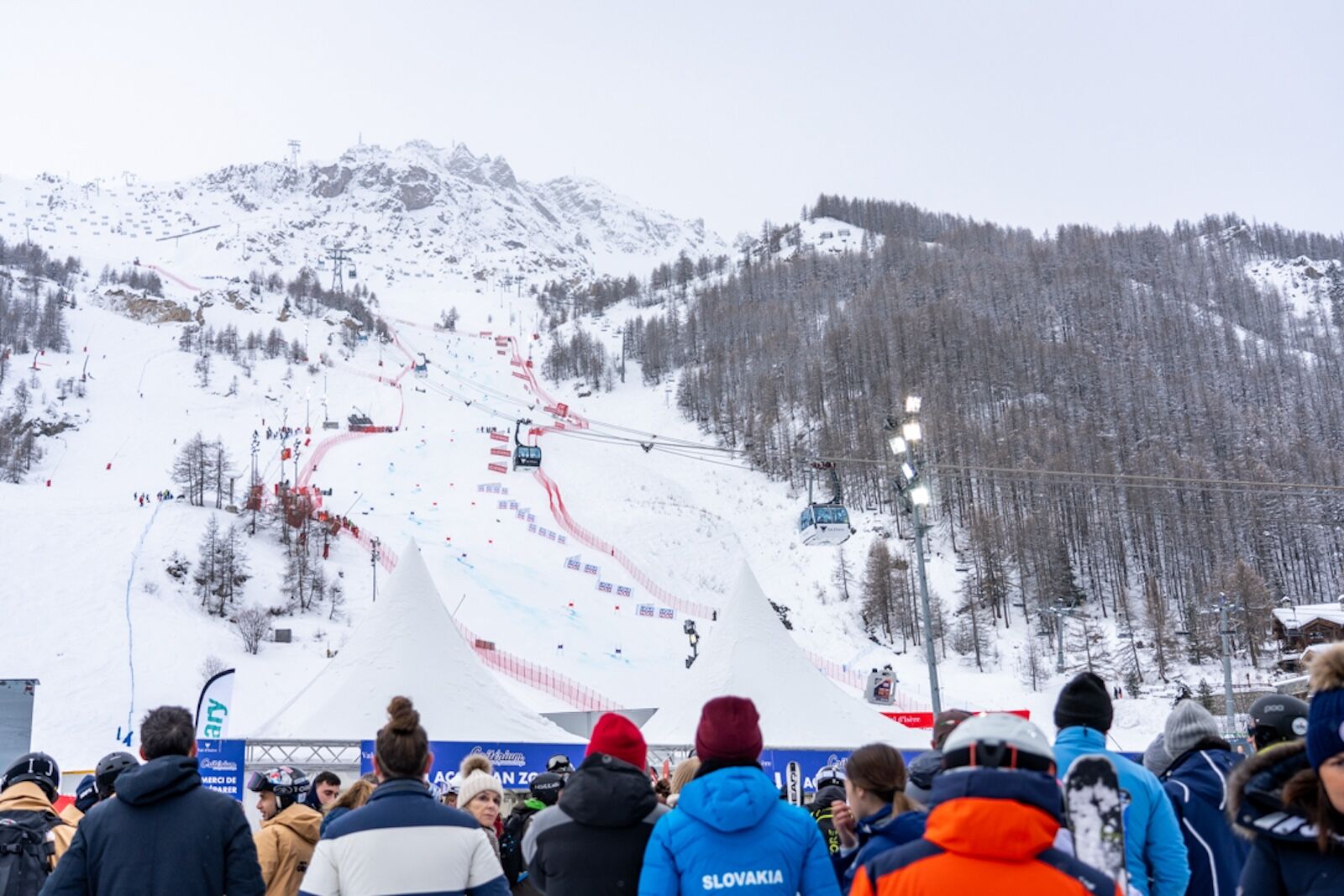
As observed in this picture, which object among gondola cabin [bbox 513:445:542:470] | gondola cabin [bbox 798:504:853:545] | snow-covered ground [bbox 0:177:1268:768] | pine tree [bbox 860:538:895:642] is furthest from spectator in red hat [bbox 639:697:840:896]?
pine tree [bbox 860:538:895:642]

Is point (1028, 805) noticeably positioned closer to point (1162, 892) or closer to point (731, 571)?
point (1162, 892)

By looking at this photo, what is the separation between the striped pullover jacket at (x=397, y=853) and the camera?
11.0 ft

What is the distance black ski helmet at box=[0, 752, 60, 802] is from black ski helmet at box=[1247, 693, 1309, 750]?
213 inches

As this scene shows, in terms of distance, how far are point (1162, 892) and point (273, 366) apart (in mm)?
99600

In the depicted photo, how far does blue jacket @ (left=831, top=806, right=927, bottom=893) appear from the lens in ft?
10.4

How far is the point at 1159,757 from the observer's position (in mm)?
5039

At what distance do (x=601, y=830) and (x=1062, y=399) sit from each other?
9955 centimetres

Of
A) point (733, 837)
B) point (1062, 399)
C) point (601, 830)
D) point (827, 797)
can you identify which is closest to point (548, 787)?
point (827, 797)

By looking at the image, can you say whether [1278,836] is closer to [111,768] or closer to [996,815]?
[996,815]

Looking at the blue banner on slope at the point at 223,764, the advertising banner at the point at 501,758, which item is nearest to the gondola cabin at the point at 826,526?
the advertising banner at the point at 501,758

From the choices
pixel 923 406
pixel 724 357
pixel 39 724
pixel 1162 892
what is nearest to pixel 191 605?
pixel 39 724

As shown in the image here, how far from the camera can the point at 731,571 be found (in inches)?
2163

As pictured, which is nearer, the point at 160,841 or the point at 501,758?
the point at 160,841

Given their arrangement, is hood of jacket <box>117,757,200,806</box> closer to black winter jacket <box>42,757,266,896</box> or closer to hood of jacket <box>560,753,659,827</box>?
black winter jacket <box>42,757,266,896</box>
